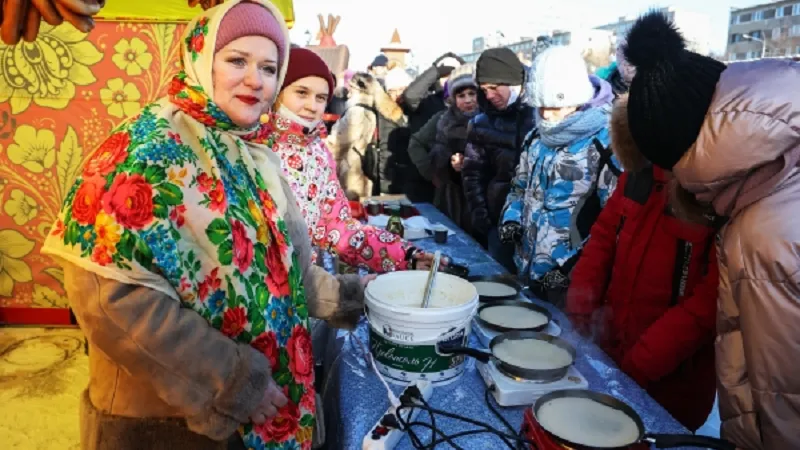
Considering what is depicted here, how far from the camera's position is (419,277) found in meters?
1.71

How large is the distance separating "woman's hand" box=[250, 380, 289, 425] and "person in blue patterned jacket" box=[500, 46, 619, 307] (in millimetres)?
1315

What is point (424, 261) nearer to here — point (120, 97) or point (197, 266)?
point (197, 266)

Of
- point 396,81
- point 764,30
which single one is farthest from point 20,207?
point 764,30

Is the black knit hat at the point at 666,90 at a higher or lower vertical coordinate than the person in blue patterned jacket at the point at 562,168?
higher

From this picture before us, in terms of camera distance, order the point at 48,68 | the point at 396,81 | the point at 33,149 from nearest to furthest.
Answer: the point at 48,68 < the point at 33,149 < the point at 396,81

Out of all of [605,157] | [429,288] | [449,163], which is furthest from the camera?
[449,163]

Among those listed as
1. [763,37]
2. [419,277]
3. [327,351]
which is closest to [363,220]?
[327,351]

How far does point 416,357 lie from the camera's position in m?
1.45

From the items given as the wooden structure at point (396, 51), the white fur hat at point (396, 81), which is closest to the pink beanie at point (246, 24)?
the white fur hat at point (396, 81)

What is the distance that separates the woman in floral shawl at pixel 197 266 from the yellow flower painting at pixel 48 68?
104 inches

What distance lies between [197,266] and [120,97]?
9.52 ft

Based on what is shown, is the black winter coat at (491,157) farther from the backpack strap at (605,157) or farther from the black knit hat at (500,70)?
the backpack strap at (605,157)

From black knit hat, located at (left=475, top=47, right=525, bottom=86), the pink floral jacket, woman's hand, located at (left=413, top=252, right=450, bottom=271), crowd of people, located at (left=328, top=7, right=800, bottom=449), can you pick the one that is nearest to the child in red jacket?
crowd of people, located at (left=328, top=7, right=800, bottom=449)

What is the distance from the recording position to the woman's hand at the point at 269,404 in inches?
50.4
